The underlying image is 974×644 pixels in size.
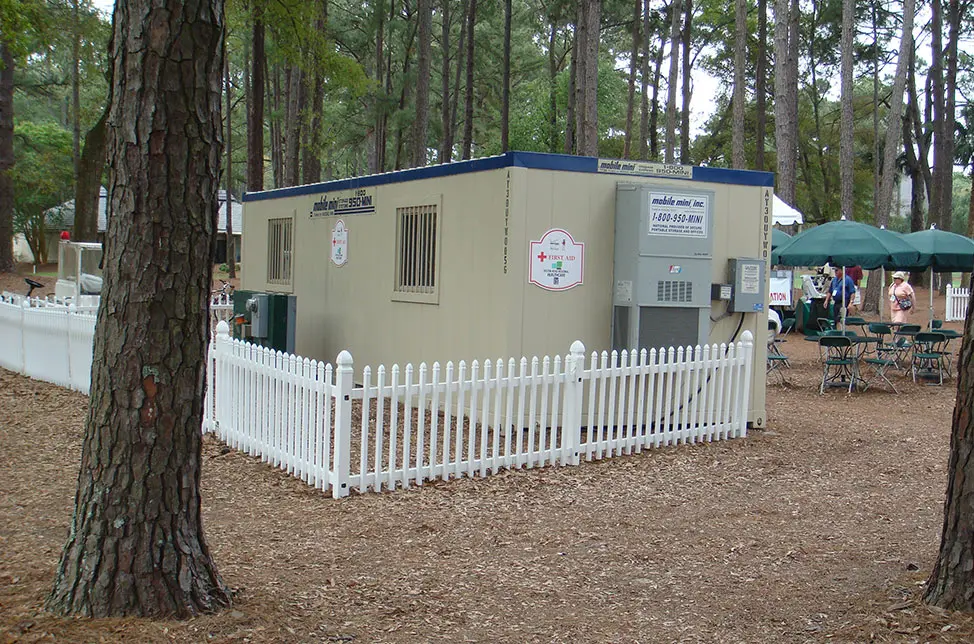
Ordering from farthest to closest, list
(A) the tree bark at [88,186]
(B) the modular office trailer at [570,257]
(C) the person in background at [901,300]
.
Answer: (A) the tree bark at [88,186]
(C) the person in background at [901,300]
(B) the modular office trailer at [570,257]

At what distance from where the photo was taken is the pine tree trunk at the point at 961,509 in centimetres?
438

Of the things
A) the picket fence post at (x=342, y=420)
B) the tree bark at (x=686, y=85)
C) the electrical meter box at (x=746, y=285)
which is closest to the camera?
the picket fence post at (x=342, y=420)

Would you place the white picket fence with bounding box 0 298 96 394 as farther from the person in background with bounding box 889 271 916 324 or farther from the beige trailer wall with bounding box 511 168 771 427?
the person in background with bounding box 889 271 916 324

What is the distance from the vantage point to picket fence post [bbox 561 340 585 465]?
812 cm

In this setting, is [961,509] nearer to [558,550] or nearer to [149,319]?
[558,550]

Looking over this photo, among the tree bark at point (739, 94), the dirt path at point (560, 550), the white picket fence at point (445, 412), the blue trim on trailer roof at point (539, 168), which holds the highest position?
the tree bark at point (739, 94)

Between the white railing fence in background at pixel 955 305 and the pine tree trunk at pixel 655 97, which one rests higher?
the pine tree trunk at pixel 655 97

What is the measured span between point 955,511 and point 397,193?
303 inches

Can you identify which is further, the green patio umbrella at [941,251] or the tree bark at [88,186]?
the tree bark at [88,186]

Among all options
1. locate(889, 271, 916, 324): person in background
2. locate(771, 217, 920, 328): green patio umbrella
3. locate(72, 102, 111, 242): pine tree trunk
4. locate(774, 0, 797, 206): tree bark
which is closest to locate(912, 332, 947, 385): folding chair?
locate(771, 217, 920, 328): green patio umbrella

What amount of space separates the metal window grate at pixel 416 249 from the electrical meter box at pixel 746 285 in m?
3.22

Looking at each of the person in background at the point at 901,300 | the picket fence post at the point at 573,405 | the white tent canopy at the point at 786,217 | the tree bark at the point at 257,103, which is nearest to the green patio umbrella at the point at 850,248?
the person in background at the point at 901,300

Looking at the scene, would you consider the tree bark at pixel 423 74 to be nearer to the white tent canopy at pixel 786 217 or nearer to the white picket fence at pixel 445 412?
the white tent canopy at pixel 786 217

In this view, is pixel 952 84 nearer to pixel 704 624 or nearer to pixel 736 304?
pixel 736 304
